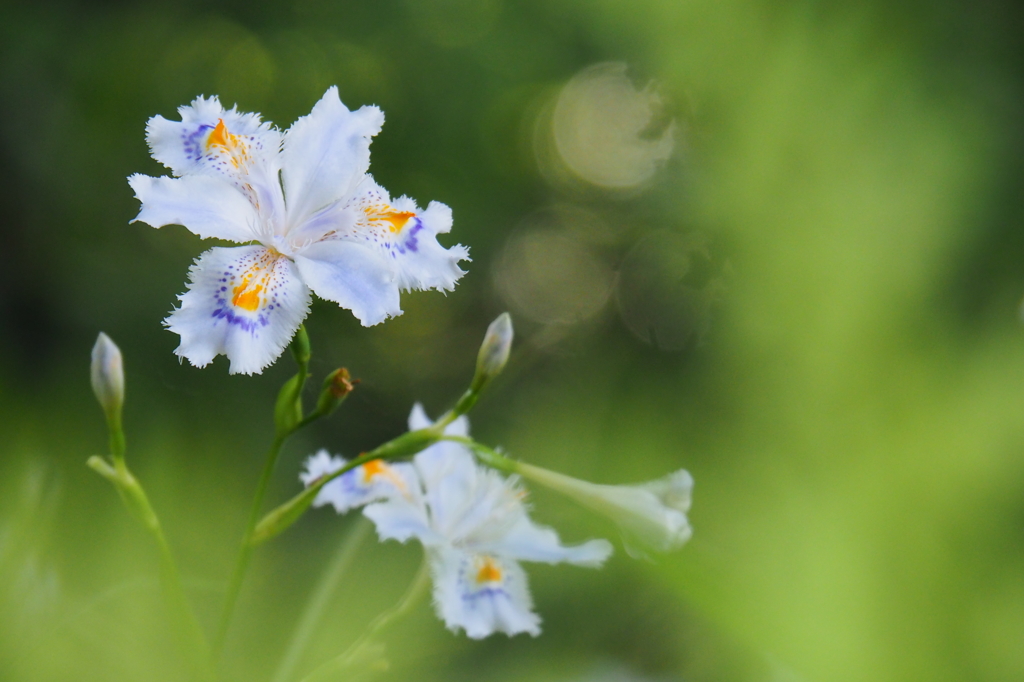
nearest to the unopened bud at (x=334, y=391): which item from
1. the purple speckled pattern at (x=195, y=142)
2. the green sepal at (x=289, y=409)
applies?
the green sepal at (x=289, y=409)

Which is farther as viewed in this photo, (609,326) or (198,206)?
(609,326)

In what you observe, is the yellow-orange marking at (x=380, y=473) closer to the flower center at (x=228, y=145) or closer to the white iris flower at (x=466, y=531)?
the white iris flower at (x=466, y=531)

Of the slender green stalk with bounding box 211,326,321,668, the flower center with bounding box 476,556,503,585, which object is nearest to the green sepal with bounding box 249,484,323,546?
the slender green stalk with bounding box 211,326,321,668

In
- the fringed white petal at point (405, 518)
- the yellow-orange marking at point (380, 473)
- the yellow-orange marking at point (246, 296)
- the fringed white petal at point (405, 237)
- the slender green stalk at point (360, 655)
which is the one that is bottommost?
the slender green stalk at point (360, 655)

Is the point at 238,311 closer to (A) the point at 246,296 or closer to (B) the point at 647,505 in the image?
(A) the point at 246,296

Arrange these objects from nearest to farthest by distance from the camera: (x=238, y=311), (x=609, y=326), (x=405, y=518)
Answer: (x=238, y=311)
(x=405, y=518)
(x=609, y=326)

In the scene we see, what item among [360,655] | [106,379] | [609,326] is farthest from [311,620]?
[609,326]

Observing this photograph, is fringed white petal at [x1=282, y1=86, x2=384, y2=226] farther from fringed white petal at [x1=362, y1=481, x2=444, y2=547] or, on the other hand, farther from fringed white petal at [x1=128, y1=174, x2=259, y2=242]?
fringed white petal at [x1=362, y1=481, x2=444, y2=547]
